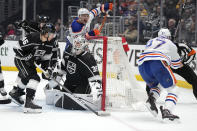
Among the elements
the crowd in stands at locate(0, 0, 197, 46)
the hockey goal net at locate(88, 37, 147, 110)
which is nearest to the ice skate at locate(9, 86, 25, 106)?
the hockey goal net at locate(88, 37, 147, 110)

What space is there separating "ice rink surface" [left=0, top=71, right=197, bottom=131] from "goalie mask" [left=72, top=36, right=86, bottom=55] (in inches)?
28.9

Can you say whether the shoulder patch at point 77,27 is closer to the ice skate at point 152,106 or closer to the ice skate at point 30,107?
the ice skate at point 30,107

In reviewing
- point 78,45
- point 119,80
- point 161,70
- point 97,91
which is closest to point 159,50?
point 161,70

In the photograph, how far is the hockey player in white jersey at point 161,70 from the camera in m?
3.92

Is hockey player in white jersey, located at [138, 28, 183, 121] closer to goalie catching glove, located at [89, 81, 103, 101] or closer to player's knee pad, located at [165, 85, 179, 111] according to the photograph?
player's knee pad, located at [165, 85, 179, 111]

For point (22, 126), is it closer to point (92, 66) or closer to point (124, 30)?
point (92, 66)

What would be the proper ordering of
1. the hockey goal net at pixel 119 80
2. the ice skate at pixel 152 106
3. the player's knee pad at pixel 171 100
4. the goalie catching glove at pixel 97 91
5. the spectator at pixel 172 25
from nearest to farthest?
the player's knee pad at pixel 171 100 → the ice skate at pixel 152 106 → the goalie catching glove at pixel 97 91 → the hockey goal net at pixel 119 80 → the spectator at pixel 172 25

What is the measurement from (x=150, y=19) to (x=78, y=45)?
4153 mm

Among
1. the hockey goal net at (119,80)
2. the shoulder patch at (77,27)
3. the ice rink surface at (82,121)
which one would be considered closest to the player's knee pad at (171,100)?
the ice rink surface at (82,121)

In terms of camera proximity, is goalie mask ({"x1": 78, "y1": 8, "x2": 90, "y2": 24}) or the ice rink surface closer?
the ice rink surface

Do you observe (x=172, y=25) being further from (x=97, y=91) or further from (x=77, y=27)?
(x=97, y=91)

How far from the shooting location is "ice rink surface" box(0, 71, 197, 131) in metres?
3.61

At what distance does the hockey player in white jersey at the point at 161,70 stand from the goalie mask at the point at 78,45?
74 centimetres

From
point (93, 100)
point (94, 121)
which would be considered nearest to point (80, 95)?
point (93, 100)
